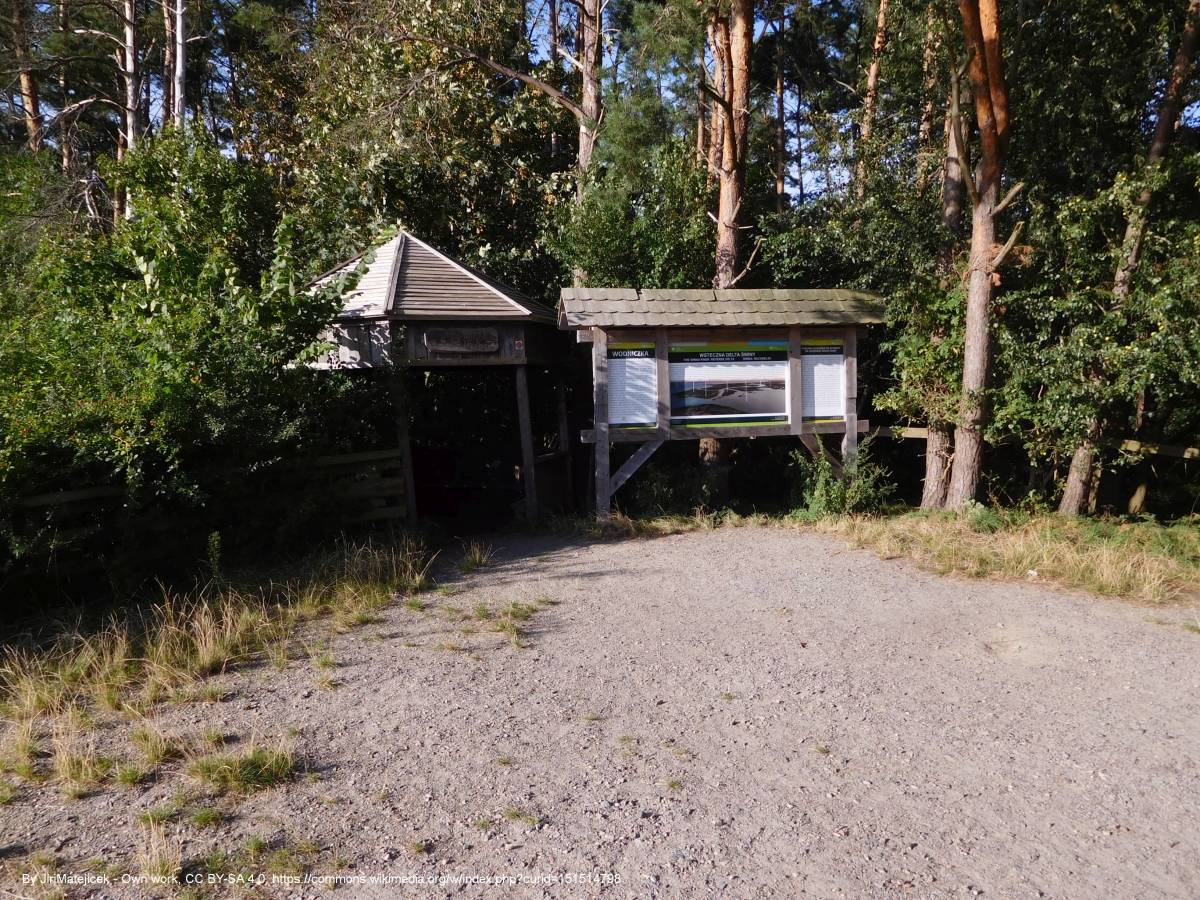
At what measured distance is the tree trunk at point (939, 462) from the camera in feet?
35.7

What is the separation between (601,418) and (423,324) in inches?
94.1

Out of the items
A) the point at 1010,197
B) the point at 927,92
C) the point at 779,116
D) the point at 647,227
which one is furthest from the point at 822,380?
the point at 779,116

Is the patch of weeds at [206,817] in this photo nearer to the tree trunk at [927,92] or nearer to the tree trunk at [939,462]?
the tree trunk at [939,462]

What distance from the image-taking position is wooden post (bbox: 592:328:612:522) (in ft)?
32.1

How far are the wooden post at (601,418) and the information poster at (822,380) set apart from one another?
254cm

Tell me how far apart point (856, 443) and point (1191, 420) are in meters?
3.81

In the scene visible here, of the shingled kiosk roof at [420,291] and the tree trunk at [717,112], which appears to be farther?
the tree trunk at [717,112]

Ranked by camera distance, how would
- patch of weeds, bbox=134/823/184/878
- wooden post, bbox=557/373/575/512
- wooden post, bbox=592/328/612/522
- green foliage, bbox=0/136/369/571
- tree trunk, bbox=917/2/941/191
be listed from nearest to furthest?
patch of weeds, bbox=134/823/184/878, green foliage, bbox=0/136/369/571, wooden post, bbox=592/328/612/522, tree trunk, bbox=917/2/941/191, wooden post, bbox=557/373/575/512

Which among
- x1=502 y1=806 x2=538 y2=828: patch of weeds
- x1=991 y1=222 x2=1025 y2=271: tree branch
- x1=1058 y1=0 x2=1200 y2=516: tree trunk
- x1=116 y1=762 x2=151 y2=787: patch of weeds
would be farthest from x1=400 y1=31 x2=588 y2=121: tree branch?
x1=502 y1=806 x2=538 y2=828: patch of weeds

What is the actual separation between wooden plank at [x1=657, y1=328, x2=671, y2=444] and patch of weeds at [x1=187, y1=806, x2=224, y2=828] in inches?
278

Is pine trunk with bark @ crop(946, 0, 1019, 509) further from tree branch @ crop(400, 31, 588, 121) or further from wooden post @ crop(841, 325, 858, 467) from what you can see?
tree branch @ crop(400, 31, 588, 121)

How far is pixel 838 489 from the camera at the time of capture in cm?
1030

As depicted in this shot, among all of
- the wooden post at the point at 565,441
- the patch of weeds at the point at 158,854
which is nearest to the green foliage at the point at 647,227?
the wooden post at the point at 565,441

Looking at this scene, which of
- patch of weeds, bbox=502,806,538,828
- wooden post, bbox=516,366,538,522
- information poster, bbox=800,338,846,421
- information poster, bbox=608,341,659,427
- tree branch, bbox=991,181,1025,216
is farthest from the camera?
wooden post, bbox=516,366,538,522
